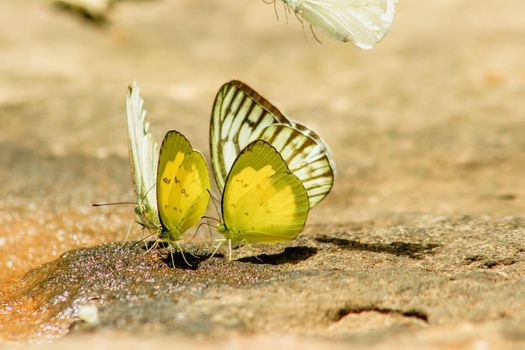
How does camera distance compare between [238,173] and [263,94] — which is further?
[263,94]

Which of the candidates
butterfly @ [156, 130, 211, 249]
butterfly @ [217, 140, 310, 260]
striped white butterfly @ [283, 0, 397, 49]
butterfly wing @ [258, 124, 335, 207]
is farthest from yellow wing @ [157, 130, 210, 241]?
striped white butterfly @ [283, 0, 397, 49]

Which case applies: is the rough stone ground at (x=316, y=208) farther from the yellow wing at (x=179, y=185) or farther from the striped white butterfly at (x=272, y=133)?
the striped white butterfly at (x=272, y=133)

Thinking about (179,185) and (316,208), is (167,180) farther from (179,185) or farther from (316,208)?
(316,208)

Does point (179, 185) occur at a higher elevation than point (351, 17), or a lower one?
lower

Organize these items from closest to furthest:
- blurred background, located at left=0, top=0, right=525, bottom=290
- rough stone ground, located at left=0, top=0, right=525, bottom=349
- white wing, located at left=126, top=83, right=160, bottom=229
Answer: rough stone ground, located at left=0, top=0, right=525, bottom=349 → white wing, located at left=126, top=83, right=160, bottom=229 → blurred background, located at left=0, top=0, right=525, bottom=290

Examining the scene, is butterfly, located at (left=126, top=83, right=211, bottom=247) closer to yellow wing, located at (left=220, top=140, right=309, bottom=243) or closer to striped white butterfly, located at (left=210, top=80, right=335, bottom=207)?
yellow wing, located at (left=220, top=140, right=309, bottom=243)

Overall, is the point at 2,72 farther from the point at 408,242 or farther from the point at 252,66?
the point at 408,242

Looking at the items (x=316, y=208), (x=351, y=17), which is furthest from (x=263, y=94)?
(x=351, y=17)
